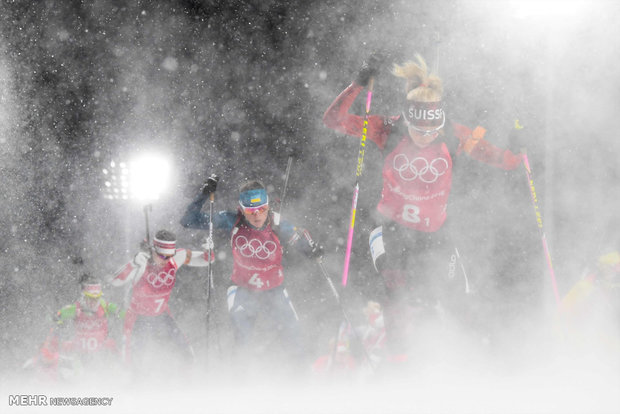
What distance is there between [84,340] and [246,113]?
1.51 m

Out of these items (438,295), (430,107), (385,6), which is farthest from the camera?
(385,6)

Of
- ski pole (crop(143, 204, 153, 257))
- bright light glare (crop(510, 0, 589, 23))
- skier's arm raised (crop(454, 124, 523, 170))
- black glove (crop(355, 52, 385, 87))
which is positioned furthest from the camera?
bright light glare (crop(510, 0, 589, 23))

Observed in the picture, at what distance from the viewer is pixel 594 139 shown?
315cm

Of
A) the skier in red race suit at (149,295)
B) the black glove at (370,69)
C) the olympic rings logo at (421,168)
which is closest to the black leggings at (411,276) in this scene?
the olympic rings logo at (421,168)

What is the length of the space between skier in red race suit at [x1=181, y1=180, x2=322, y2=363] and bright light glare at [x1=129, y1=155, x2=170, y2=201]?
0.32 metres

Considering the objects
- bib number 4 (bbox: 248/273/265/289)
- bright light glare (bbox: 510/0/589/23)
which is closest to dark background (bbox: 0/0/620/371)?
bright light glare (bbox: 510/0/589/23)

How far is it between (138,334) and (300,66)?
1.68 m

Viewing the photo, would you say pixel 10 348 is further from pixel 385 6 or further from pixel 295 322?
pixel 385 6

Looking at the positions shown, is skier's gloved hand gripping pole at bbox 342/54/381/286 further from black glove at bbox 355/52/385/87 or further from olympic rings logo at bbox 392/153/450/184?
olympic rings logo at bbox 392/153/450/184

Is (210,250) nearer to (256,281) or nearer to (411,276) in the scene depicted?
(256,281)

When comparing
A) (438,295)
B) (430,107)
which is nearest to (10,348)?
Answer: (438,295)
